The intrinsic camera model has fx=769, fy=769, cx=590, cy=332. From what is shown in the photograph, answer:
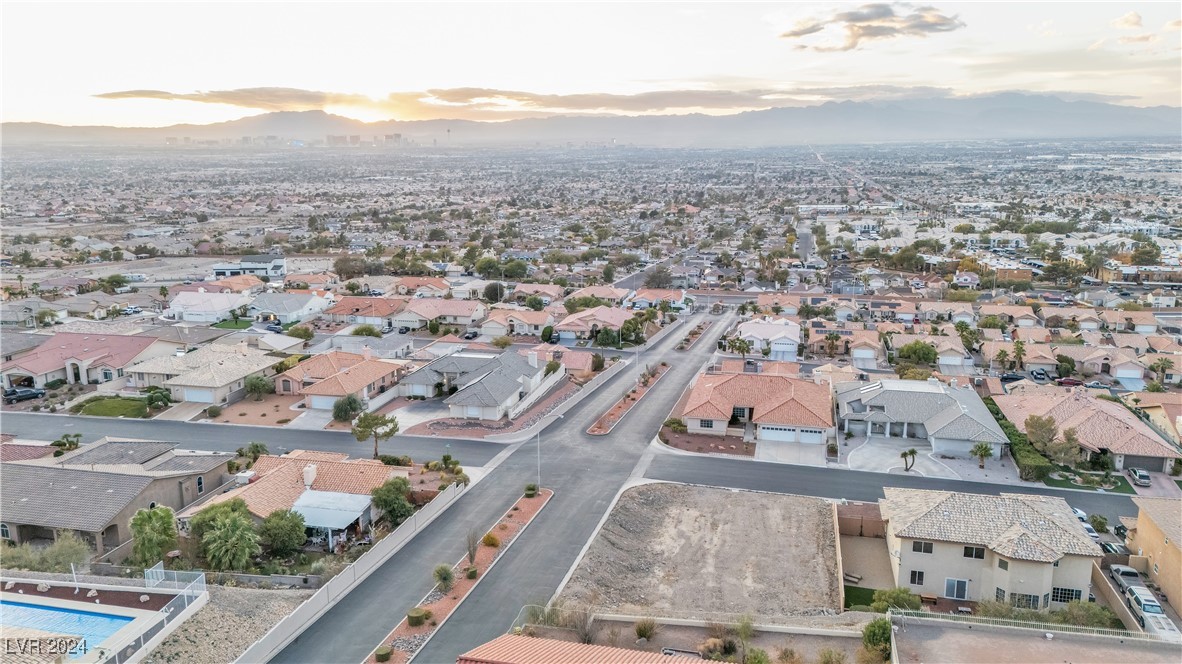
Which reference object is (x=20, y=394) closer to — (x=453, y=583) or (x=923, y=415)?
(x=453, y=583)

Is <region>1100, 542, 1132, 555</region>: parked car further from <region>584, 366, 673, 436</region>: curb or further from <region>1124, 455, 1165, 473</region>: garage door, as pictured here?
<region>584, 366, 673, 436</region>: curb

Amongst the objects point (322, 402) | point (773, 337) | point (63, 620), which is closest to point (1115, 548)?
point (773, 337)

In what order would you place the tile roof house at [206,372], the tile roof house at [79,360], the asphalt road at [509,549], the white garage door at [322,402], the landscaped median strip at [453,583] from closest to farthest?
the landscaped median strip at [453,583] < the asphalt road at [509,549] < the white garage door at [322,402] < the tile roof house at [206,372] < the tile roof house at [79,360]

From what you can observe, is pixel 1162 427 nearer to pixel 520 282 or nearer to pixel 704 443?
pixel 704 443

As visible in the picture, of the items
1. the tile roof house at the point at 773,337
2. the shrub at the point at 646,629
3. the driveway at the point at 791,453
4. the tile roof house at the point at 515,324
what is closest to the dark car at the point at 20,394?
the tile roof house at the point at 515,324

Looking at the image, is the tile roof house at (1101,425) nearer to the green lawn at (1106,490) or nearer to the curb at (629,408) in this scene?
the green lawn at (1106,490)

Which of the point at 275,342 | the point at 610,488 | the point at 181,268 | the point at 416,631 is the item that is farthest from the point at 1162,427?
the point at 181,268
